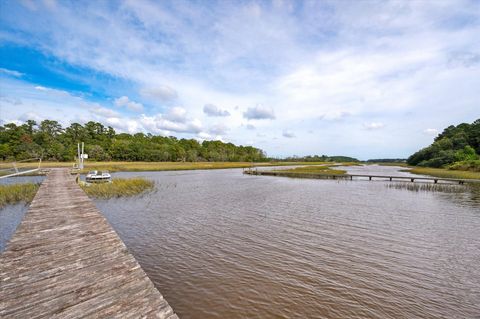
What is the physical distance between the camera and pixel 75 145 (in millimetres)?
94500

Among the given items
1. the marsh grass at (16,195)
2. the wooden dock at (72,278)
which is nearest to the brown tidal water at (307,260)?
the wooden dock at (72,278)

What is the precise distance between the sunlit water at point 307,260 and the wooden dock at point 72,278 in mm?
2164

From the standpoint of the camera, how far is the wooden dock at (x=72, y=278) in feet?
12.8

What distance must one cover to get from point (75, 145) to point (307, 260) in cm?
11195

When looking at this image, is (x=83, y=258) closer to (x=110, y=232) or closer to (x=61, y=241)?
(x=61, y=241)

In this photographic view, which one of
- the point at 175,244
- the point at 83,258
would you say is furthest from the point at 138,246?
the point at 83,258

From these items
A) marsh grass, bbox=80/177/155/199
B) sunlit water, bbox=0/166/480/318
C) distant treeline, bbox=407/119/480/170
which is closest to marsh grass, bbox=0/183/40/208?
marsh grass, bbox=80/177/155/199

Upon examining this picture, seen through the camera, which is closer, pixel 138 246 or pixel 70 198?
pixel 138 246

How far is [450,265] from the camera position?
922 cm

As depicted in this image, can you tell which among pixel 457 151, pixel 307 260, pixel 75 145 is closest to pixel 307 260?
pixel 307 260

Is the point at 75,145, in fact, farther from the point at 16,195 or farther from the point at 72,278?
the point at 72,278

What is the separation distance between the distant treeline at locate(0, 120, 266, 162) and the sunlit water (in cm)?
8402

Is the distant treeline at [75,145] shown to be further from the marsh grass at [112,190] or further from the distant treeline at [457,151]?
the distant treeline at [457,151]

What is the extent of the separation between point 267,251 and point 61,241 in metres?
7.75
